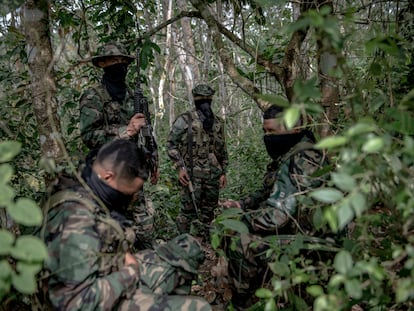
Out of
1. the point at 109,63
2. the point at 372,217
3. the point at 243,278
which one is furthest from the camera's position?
the point at 109,63

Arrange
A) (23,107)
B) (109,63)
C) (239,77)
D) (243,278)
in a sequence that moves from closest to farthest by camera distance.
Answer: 1. (243,278)
2. (239,77)
3. (23,107)
4. (109,63)

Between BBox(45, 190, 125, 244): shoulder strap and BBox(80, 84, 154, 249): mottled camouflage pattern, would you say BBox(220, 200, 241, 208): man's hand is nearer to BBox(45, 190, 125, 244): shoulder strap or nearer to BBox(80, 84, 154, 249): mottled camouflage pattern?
BBox(80, 84, 154, 249): mottled camouflage pattern

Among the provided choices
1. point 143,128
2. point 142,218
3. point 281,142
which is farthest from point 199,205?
point 281,142

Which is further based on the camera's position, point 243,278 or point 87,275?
point 243,278

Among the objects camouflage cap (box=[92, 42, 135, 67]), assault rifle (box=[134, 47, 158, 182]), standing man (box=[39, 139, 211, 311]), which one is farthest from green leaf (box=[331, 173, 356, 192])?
camouflage cap (box=[92, 42, 135, 67])

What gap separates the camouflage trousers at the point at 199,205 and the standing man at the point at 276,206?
204cm

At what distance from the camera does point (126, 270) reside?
2191 millimetres

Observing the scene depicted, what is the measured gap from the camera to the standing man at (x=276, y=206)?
8.63ft

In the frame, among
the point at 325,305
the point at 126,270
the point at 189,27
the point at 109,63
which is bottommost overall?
the point at 126,270

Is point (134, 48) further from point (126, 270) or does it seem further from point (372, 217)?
point (372, 217)

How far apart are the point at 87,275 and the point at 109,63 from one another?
92.9 inches

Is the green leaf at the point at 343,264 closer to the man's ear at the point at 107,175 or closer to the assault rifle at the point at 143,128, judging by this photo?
the man's ear at the point at 107,175

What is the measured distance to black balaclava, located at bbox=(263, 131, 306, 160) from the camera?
9.46ft

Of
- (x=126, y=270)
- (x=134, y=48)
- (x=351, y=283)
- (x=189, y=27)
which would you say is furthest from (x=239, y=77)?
(x=189, y=27)
